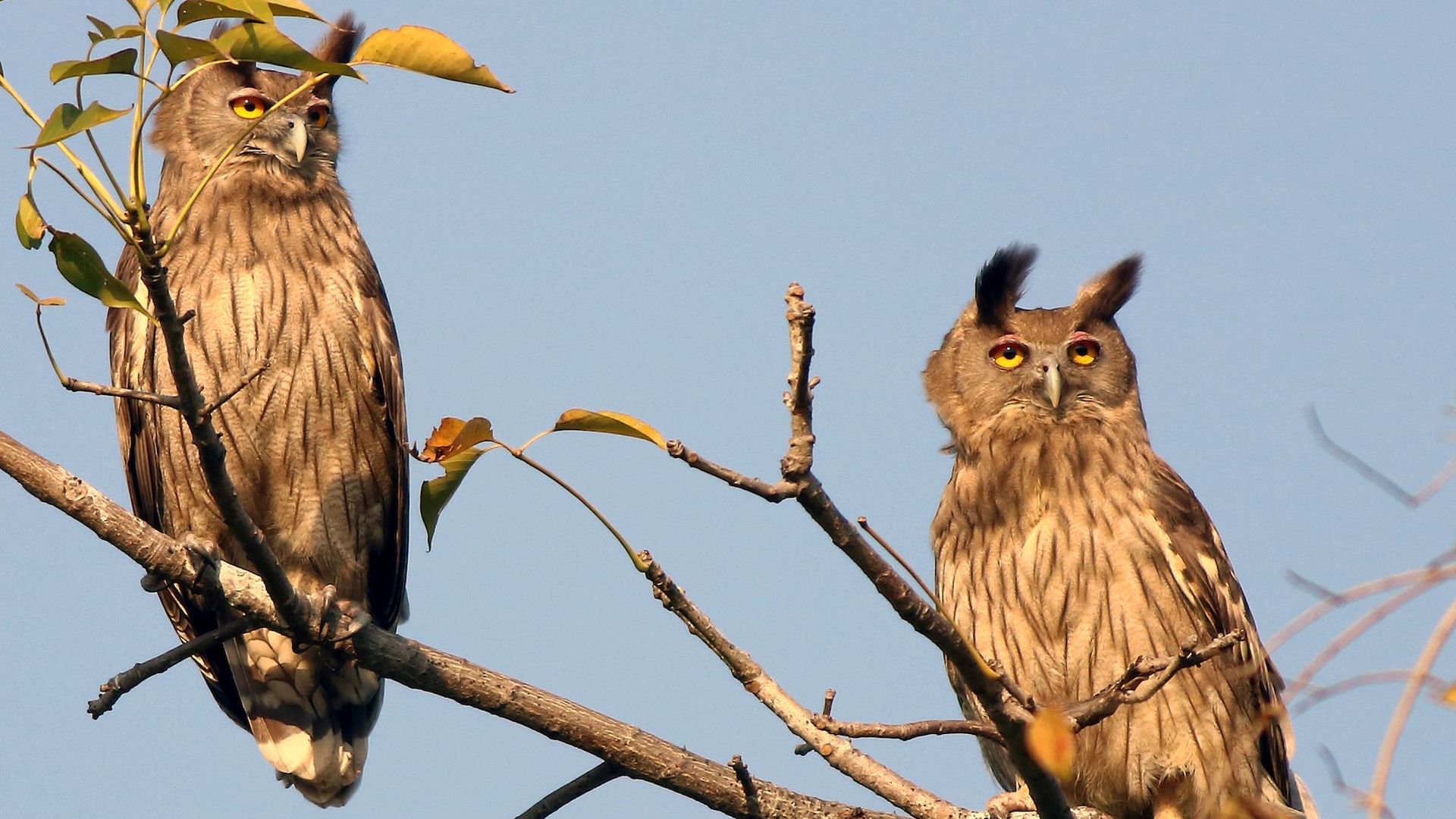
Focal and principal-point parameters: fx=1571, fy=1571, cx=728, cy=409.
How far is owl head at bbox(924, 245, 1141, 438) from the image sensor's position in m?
5.17

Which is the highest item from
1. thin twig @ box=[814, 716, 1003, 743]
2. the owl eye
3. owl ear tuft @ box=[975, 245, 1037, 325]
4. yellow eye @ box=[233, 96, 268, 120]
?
the owl eye

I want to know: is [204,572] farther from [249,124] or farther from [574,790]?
[249,124]

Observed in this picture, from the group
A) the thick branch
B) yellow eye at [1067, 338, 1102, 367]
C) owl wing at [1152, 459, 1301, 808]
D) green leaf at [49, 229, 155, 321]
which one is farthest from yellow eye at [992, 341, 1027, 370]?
green leaf at [49, 229, 155, 321]

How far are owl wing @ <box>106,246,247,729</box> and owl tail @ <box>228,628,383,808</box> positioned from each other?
0.40 feet

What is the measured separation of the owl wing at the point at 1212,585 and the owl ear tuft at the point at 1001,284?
762 mm

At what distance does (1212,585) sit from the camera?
4.75 metres

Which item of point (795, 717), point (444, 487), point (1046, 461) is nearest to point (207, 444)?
point (444, 487)

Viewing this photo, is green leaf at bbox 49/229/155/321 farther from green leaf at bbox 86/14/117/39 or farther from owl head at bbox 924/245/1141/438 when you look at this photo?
owl head at bbox 924/245/1141/438

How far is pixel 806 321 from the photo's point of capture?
2.22 metres

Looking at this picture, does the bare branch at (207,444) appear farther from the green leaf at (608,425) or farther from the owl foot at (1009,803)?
the owl foot at (1009,803)

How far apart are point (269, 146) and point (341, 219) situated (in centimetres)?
36

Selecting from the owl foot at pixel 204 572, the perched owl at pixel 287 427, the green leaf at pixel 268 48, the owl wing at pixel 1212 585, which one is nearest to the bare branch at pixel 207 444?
the owl foot at pixel 204 572

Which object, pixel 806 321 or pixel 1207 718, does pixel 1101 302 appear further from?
pixel 806 321

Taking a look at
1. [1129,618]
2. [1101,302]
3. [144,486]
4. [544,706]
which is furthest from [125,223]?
[1101,302]
